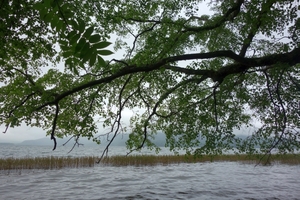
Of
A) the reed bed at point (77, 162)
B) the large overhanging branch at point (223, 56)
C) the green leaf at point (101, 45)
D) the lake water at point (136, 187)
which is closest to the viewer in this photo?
the green leaf at point (101, 45)

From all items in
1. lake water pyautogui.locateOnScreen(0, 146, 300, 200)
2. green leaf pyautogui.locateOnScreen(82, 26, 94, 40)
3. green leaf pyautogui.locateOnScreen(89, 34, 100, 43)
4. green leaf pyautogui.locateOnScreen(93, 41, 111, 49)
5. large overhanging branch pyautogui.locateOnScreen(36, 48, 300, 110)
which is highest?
large overhanging branch pyautogui.locateOnScreen(36, 48, 300, 110)

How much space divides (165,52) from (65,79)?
177 inches

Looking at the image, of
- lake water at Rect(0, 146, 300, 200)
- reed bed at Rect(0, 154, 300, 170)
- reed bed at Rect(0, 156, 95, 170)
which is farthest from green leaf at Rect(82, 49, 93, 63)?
reed bed at Rect(0, 156, 95, 170)

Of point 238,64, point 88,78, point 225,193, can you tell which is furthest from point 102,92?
point 225,193

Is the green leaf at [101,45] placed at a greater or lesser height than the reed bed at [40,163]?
greater

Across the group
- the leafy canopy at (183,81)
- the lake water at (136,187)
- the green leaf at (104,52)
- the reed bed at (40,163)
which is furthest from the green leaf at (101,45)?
the reed bed at (40,163)

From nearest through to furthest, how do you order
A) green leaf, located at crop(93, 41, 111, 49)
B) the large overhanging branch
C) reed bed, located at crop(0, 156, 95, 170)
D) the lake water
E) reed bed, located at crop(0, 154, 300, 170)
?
green leaf, located at crop(93, 41, 111, 49) → the large overhanging branch → the lake water → reed bed, located at crop(0, 156, 95, 170) → reed bed, located at crop(0, 154, 300, 170)

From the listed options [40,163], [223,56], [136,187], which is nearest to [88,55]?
[223,56]

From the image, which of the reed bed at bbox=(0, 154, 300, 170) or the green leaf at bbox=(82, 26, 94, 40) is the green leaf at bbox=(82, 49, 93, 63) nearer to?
the green leaf at bbox=(82, 26, 94, 40)

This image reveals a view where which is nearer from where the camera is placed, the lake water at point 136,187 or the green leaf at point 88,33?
the green leaf at point 88,33

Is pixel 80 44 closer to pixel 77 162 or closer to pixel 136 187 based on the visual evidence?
pixel 136 187

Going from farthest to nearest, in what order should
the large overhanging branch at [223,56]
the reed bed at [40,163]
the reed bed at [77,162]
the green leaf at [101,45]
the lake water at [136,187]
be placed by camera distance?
1. the reed bed at [77,162]
2. the reed bed at [40,163]
3. the lake water at [136,187]
4. the large overhanging branch at [223,56]
5. the green leaf at [101,45]

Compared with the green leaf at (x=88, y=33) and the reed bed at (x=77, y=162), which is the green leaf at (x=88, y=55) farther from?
the reed bed at (x=77, y=162)

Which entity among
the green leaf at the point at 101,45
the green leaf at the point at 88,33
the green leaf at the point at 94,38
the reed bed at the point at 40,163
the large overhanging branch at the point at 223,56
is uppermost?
the large overhanging branch at the point at 223,56
